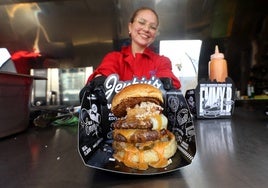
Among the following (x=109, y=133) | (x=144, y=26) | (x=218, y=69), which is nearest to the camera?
(x=109, y=133)

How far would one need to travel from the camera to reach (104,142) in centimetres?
44

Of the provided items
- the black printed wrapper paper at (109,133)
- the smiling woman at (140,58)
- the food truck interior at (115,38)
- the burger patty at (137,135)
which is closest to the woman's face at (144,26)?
the smiling woman at (140,58)

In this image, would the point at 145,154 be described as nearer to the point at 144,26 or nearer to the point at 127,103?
the point at 127,103

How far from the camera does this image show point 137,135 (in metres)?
0.36

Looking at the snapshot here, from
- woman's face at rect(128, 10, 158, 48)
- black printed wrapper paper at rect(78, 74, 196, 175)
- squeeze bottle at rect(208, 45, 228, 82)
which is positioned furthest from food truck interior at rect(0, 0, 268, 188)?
black printed wrapper paper at rect(78, 74, 196, 175)

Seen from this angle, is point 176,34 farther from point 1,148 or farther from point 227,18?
point 1,148

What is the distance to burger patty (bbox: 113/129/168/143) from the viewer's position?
360 mm

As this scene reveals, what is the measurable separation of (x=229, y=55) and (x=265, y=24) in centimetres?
35

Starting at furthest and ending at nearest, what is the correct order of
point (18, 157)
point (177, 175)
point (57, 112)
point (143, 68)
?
1. point (57, 112)
2. point (143, 68)
3. point (18, 157)
4. point (177, 175)

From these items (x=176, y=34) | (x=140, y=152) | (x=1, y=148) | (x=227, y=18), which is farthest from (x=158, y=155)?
(x=227, y=18)

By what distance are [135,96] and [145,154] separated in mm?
90

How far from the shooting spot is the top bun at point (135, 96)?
385mm

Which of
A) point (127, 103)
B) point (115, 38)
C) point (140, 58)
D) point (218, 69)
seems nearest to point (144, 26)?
point (140, 58)

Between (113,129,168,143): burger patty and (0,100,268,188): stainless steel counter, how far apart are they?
0.17 feet
